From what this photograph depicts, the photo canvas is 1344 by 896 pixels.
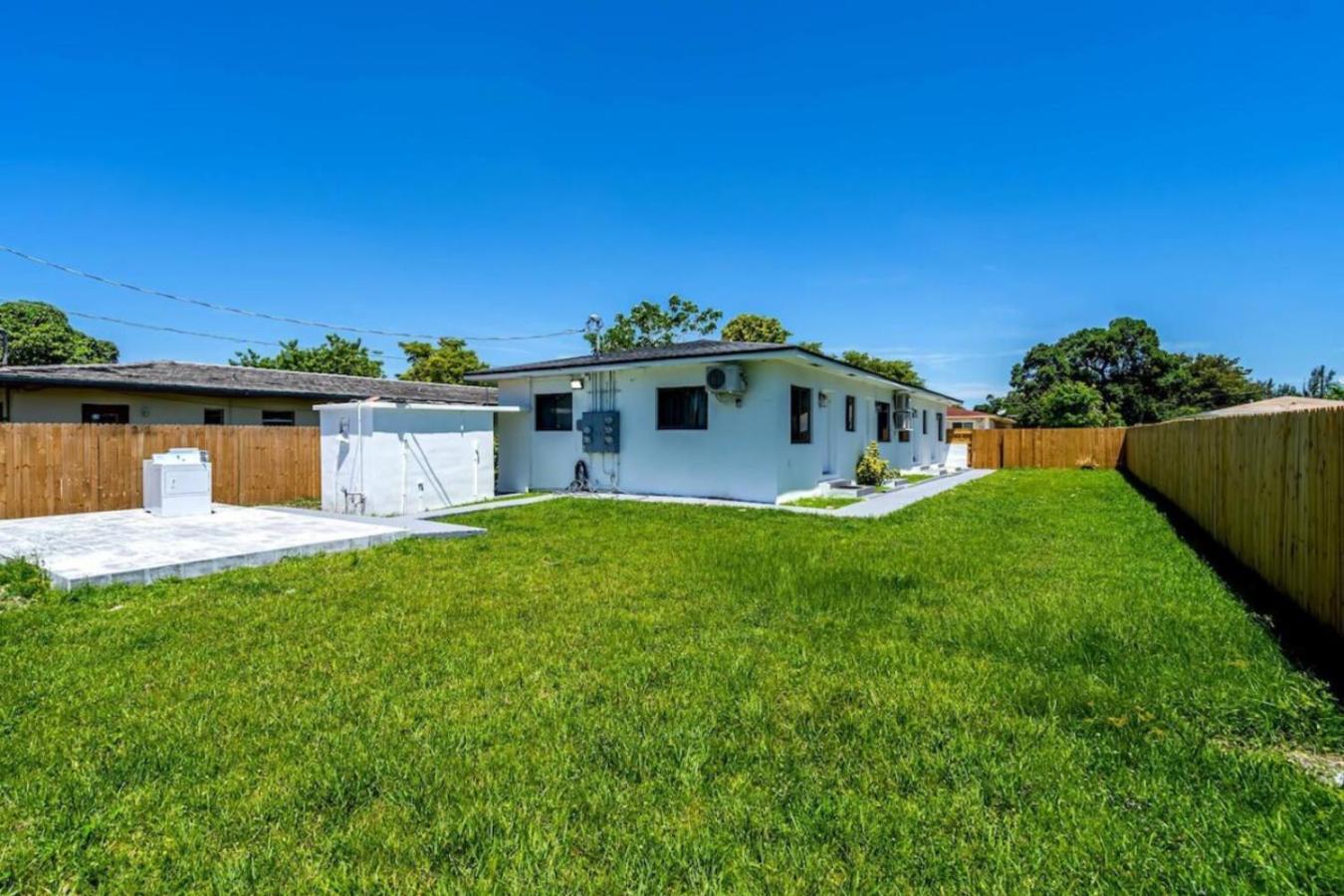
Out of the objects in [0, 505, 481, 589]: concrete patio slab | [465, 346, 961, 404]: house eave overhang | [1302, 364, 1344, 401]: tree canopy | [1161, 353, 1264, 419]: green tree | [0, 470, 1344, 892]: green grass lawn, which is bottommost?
[0, 470, 1344, 892]: green grass lawn

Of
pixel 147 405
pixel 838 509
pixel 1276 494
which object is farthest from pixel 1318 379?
pixel 147 405

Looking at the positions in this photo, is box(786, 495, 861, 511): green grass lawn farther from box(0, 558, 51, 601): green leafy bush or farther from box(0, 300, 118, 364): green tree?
box(0, 300, 118, 364): green tree

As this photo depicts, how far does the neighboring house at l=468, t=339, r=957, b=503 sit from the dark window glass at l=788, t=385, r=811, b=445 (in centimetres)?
2

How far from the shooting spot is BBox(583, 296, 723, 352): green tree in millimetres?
34094

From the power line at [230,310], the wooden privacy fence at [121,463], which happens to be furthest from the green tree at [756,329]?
the wooden privacy fence at [121,463]

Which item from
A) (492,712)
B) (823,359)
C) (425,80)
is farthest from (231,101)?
(492,712)

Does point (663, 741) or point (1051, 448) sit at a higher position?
point (1051, 448)

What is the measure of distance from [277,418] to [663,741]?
17.1 metres

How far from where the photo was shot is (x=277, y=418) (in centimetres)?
1606

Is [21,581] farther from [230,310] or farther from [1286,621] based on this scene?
[230,310]

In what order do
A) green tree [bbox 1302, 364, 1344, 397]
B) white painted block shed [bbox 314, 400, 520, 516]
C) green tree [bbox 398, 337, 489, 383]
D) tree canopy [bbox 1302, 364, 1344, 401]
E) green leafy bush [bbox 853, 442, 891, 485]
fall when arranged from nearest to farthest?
white painted block shed [bbox 314, 400, 520, 516] < green leafy bush [bbox 853, 442, 891, 485] < green tree [bbox 398, 337, 489, 383] < tree canopy [bbox 1302, 364, 1344, 401] < green tree [bbox 1302, 364, 1344, 397]

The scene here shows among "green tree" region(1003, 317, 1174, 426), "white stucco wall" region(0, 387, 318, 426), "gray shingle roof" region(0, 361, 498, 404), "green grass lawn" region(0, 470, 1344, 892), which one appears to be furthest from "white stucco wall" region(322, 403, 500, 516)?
"green tree" region(1003, 317, 1174, 426)

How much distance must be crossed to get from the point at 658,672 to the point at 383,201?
18395 millimetres

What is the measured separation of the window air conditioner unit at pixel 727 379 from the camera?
36.8 feet
